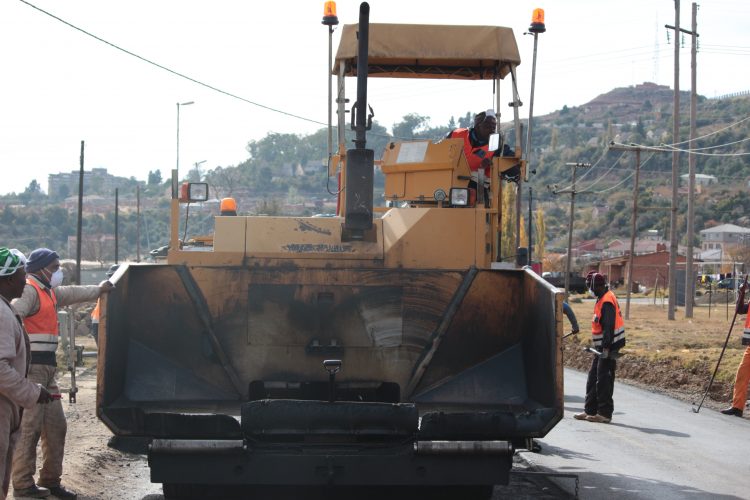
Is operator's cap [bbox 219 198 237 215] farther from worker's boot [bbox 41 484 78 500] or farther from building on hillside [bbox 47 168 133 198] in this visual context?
building on hillside [bbox 47 168 133 198]

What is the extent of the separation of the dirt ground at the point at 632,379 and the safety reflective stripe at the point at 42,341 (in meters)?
1.13

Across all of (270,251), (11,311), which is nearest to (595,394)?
(270,251)

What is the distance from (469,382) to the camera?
26.3ft

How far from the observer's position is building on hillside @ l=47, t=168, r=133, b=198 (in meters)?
173

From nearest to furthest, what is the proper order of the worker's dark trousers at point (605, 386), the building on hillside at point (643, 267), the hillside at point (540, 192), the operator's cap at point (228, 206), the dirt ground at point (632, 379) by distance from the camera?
the dirt ground at point (632, 379) < the operator's cap at point (228, 206) < the worker's dark trousers at point (605, 386) < the building on hillside at point (643, 267) < the hillside at point (540, 192)

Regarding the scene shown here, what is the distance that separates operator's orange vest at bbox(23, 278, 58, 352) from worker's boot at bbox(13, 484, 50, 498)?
0.94 meters

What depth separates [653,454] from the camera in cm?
1027

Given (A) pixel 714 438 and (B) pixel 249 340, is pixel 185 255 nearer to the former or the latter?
(B) pixel 249 340

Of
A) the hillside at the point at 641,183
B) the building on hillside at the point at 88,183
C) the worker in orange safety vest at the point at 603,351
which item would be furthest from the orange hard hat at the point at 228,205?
the building on hillside at the point at 88,183

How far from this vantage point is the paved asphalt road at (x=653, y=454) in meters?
8.60

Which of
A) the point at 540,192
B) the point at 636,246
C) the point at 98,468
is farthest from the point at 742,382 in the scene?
the point at 540,192

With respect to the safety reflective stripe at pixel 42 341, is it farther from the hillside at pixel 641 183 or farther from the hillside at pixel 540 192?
the hillside at pixel 641 183

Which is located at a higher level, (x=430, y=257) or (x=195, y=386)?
(x=430, y=257)

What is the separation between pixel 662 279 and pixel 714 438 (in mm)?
63686
